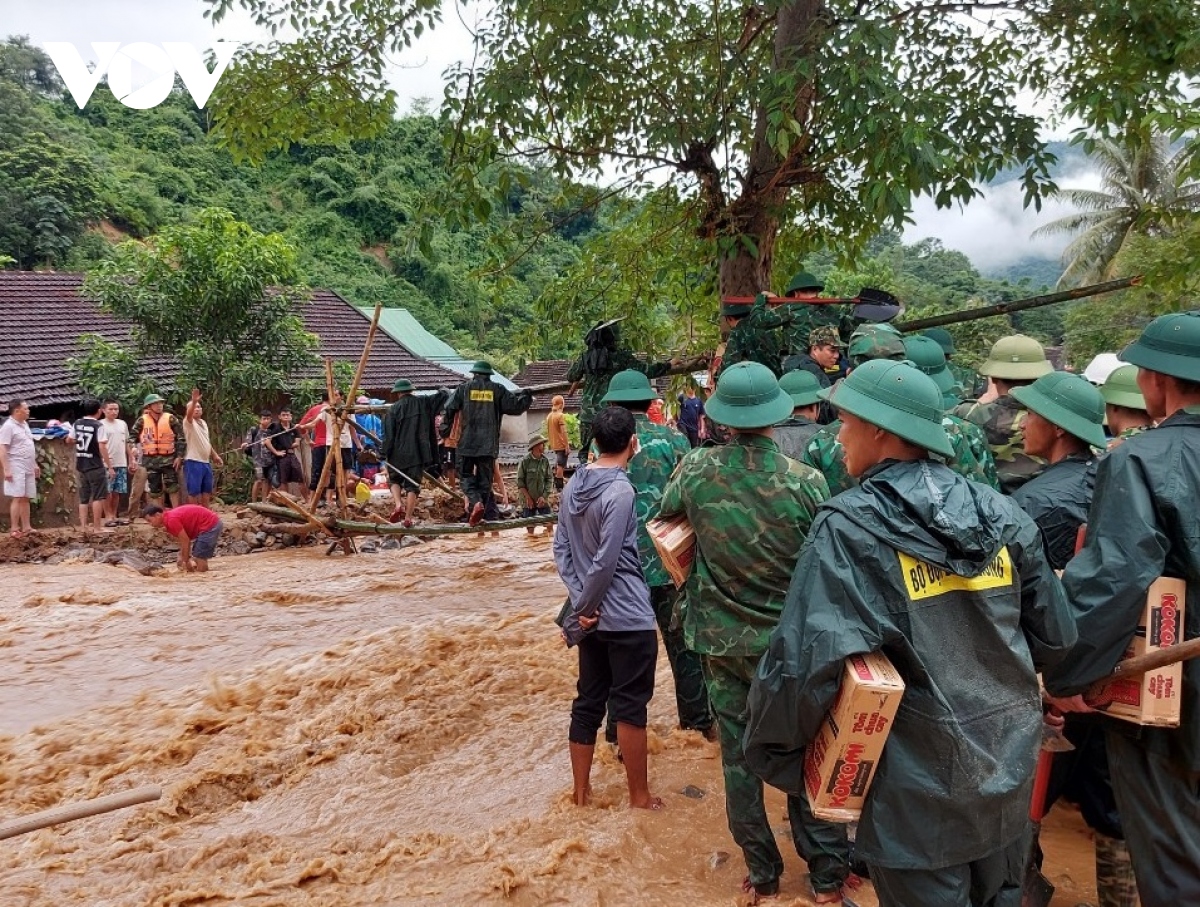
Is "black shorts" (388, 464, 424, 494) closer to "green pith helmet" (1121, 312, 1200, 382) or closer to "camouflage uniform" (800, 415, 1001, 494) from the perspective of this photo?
"camouflage uniform" (800, 415, 1001, 494)

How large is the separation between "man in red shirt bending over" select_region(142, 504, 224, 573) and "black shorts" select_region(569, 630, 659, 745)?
25.2ft

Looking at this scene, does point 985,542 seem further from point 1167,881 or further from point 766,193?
point 766,193

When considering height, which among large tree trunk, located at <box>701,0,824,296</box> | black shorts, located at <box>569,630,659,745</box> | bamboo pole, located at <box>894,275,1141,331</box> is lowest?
black shorts, located at <box>569,630,659,745</box>

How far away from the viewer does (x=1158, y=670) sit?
8.41ft

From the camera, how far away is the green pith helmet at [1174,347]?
270cm

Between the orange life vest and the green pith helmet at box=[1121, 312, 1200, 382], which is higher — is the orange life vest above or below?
below

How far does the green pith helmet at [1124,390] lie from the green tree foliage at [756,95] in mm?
1752

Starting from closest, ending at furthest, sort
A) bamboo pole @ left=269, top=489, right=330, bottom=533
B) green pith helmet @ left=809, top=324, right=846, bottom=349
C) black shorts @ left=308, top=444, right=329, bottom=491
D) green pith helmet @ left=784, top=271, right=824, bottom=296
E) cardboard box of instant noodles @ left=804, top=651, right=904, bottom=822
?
cardboard box of instant noodles @ left=804, top=651, right=904, bottom=822 → green pith helmet @ left=809, top=324, right=846, bottom=349 → green pith helmet @ left=784, top=271, right=824, bottom=296 → bamboo pole @ left=269, top=489, right=330, bottom=533 → black shorts @ left=308, top=444, right=329, bottom=491

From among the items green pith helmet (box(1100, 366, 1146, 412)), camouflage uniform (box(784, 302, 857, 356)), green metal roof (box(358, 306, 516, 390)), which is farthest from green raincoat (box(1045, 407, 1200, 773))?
green metal roof (box(358, 306, 516, 390))

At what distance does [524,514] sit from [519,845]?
8339mm

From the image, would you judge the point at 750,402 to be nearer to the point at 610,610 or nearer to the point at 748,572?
the point at 748,572

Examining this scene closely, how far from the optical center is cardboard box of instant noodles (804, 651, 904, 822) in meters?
2.09

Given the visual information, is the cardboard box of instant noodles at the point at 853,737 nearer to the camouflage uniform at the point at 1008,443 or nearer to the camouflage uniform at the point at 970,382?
the camouflage uniform at the point at 1008,443

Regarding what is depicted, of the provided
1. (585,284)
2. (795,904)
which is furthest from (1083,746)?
(585,284)
